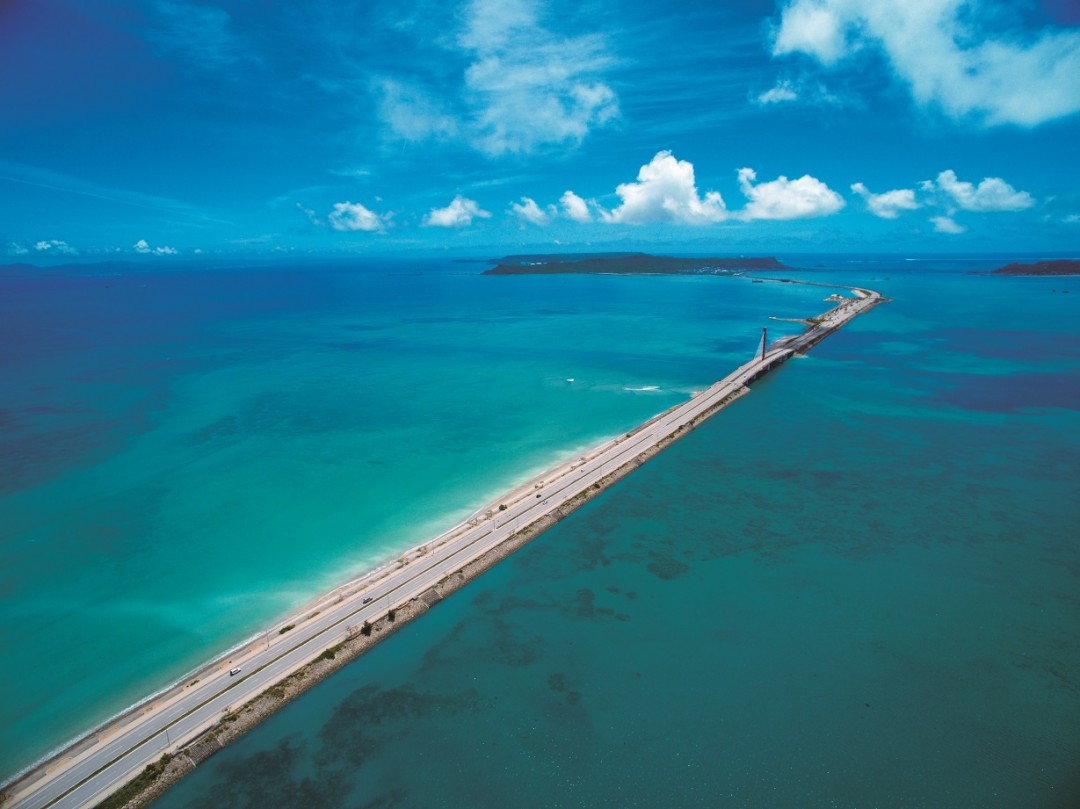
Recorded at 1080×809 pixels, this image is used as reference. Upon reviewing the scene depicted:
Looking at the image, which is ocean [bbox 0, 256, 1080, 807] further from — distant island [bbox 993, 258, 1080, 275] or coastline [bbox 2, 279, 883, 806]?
distant island [bbox 993, 258, 1080, 275]

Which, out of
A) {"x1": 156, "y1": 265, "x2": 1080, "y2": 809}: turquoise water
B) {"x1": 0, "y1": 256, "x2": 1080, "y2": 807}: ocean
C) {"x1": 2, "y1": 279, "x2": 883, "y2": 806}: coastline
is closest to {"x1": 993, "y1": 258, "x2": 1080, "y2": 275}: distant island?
{"x1": 0, "y1": 256, "x2": 1080, "y2": 807}: ocean

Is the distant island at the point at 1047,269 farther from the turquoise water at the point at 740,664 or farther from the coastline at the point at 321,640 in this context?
the coastline at the point at 321,640

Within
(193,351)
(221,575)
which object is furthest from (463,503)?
(193,351)

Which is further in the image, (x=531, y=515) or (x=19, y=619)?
(x=531, y=515)

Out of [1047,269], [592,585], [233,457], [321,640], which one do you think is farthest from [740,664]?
[1047,269]

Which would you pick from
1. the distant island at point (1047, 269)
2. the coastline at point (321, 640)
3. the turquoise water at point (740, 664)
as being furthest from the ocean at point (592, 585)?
the distant island at point (1047, 269)

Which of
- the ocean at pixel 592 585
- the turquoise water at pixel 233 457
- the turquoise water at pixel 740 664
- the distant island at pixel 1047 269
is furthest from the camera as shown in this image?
the distant island at pixel 1047 269

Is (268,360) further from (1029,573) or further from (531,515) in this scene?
(1029,573)
